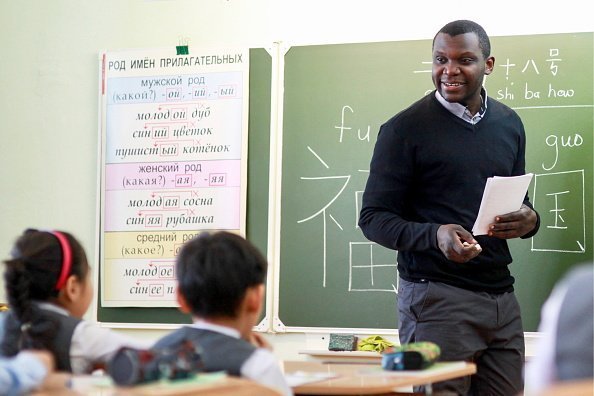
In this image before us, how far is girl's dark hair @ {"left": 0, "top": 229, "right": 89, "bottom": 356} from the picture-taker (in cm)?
240

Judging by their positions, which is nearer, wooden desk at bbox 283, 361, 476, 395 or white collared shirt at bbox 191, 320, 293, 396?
white collared shirt at bbox 191, 320, 293, 396

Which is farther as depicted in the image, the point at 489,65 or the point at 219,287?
the point at 489,65

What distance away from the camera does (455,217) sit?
3197mm

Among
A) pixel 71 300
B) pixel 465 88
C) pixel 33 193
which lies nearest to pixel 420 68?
pixel 465 88

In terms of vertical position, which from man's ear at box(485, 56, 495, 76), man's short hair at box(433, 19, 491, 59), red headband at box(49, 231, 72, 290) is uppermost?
man's short hair at box(433, 19, 491, 59)

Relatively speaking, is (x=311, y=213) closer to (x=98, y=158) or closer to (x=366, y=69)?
(x=366, y=69)

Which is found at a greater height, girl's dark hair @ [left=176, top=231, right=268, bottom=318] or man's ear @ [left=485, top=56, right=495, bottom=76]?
man's ear @ [left=485, top=56, right=495, bottom=76]

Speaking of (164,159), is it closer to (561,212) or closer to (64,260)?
(561,212)

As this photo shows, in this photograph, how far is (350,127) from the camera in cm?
476

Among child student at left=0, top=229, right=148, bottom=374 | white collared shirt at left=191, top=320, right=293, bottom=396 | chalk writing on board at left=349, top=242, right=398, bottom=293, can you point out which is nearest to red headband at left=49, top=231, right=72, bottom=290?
child student at left=0, top=229, right=148, bottom=374

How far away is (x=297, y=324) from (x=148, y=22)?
186 cm

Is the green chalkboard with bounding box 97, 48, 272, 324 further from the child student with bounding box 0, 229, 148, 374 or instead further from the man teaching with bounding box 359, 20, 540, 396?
the child student with bounding box 0, 229, 148, 374

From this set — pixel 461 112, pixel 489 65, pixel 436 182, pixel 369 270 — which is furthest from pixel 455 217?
pixel 369 270

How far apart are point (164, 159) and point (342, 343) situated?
1.41m
